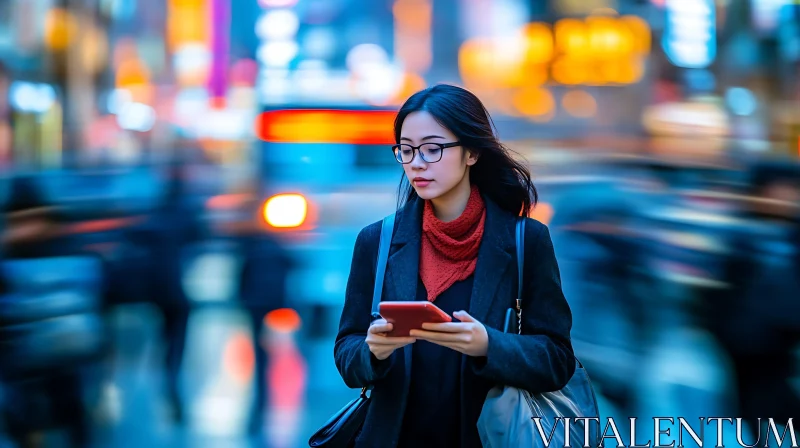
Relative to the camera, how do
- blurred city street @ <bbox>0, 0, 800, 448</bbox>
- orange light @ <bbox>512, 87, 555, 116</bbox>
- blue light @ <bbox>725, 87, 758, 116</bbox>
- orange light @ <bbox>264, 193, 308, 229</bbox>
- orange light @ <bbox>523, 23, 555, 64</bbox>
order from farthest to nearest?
orange light @ <bbox>264, 193, 308, 229</bbox> < orange light @ <bbox>523, 23, 555, 64</bbox> < orange light @ <bbox>512, 87, 555, 116</bbox> < blue light @ <bbox>725, 87, 758, 116</bbox> < blurred city street @ <bbox>0, 0, 800, 448</bbox>

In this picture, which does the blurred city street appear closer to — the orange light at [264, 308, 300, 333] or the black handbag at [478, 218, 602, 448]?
the orange light at [264, 308, 300, 333]

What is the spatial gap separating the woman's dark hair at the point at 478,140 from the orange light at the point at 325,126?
628cm

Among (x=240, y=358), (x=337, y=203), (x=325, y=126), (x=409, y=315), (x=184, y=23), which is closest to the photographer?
(x=409, y=315)

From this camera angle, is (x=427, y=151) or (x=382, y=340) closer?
(x=382, y=340)

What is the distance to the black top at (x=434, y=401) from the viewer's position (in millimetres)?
1848

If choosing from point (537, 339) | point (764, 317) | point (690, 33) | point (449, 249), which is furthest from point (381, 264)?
point (690, 33)

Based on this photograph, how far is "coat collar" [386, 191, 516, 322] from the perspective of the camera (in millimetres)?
1881

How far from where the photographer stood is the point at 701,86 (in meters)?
7.34

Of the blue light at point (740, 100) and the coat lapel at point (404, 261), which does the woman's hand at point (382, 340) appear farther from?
the blue light at point (740, 100)

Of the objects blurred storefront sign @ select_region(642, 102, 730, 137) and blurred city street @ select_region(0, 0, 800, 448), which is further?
blurred storefront sign @ select_region(642, 102, 730, 137)

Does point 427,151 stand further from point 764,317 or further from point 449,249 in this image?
point 764,317

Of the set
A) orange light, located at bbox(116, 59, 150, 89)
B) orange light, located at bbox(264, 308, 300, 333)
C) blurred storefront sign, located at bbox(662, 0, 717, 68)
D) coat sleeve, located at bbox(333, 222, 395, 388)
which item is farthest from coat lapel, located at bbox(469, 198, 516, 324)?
orange light, located at bbox(116, 59, 150, 89)

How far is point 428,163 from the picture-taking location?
190 centimetres

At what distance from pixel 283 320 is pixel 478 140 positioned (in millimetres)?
5908
